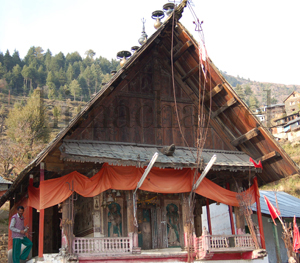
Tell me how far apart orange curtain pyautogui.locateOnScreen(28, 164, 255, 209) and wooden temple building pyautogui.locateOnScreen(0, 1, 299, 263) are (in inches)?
1.4

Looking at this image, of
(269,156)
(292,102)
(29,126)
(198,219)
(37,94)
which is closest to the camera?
(269,156)

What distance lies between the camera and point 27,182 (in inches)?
650

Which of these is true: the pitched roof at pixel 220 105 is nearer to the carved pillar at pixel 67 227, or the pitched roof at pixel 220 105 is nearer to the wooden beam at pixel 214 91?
the wooden beam at pixel 214 91

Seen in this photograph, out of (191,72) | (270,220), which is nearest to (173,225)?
(191,72)

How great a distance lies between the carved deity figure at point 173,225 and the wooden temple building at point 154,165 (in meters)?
0.04

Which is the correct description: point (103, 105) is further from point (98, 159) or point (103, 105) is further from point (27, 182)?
point (27, 182)

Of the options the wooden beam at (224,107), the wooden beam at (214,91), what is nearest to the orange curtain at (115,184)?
the wooden beam at (224,107)

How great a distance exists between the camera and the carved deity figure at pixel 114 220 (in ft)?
49.6

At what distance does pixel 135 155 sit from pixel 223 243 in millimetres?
4541

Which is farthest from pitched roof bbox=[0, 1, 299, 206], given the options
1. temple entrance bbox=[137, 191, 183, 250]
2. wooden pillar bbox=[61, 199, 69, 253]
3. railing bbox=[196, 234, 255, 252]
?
temple entrance bbox=[137, 191, 183, 250]

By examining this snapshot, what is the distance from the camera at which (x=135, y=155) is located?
47.2ft

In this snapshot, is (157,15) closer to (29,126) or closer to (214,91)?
(214,91)

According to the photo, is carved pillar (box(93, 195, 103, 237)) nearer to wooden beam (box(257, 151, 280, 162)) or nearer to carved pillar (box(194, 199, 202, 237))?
carved pillar (box(194, 199, 202, 237))

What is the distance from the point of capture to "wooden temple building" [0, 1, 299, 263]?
45.0 feet
